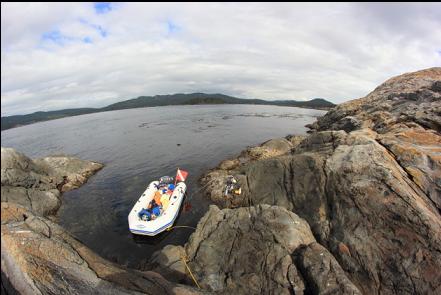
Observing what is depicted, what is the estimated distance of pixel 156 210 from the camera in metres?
17.0

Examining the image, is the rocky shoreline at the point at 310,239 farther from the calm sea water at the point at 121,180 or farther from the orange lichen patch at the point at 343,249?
the calm sea water at the point at 121,180

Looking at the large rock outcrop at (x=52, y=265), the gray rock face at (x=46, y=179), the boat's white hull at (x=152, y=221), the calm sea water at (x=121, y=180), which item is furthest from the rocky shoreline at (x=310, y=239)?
the boat's white hull at (x=152, y=221)

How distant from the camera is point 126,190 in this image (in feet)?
76.9

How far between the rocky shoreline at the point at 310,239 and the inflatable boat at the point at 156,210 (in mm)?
3428

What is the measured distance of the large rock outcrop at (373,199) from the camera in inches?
375

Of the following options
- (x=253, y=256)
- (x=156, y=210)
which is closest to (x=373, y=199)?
(x=253, y=256)

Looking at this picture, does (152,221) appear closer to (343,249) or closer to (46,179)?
(343,249)

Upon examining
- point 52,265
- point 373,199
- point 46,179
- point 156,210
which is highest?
point 52,265

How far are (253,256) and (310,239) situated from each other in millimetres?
2879

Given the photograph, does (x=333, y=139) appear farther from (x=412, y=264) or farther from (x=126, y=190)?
(x=126, y=190)

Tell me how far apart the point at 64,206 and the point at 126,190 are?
5158mm

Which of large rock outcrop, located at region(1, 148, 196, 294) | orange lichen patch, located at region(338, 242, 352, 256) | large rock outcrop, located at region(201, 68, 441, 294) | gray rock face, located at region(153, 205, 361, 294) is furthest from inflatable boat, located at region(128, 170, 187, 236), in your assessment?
orange lichen patch, located at region(338, 242, 352, 256)

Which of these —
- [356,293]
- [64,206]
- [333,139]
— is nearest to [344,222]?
[356,293]

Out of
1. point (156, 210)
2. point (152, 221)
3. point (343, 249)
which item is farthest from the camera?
point (156, 210)
